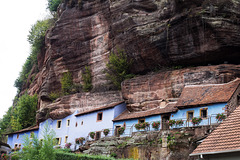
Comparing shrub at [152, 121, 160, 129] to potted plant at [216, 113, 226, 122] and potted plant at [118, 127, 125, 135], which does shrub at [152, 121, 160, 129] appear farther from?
potted plant at [216, 113, 226, 122]

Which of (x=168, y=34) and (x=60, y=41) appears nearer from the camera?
(x=168, y=34)

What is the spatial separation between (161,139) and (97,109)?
14.0 m

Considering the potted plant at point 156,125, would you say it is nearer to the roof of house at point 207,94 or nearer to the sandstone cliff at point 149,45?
the roof of house at point 207,94

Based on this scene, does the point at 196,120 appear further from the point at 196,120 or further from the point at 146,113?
the point at 146,113

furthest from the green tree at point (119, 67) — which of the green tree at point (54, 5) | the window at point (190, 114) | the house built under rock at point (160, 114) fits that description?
the green tree at point (54, 5)

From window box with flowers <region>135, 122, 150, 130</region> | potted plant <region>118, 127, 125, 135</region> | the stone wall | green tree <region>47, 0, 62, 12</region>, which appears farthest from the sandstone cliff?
green tree <region>47, 0, 62, 12</region>

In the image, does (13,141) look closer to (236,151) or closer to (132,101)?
(132,101)

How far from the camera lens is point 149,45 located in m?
38.2

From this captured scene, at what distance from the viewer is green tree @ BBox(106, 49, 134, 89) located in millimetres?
41875

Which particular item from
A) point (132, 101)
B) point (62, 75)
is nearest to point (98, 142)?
point (132, 101)

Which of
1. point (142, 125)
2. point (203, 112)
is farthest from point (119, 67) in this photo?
point (203, 112)

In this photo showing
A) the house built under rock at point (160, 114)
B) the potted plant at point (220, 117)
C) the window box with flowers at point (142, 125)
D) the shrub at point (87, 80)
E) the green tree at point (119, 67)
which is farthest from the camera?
the shrub at point (87, 80)

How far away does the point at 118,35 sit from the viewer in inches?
1683

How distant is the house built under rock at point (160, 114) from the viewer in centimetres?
2859
